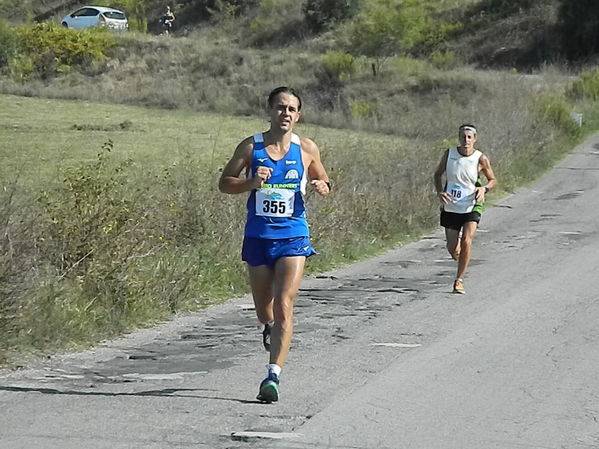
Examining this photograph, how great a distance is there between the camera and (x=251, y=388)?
8.04 meters

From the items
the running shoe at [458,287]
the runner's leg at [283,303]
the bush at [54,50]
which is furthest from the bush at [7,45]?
the runner's leg at [283,303]

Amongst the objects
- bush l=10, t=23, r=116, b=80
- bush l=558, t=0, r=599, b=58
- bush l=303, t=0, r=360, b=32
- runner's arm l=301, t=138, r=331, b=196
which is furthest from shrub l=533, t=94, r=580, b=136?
bush l=303, t=0, r=360, b=32

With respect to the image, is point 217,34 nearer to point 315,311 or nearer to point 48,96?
point 48,96

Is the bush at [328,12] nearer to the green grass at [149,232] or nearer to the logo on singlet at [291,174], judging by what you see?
the green grass at [149,232]

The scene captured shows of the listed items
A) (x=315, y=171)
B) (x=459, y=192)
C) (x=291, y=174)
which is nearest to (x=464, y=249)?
(x=459, y=192)

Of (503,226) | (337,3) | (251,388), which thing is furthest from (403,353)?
(337,3)

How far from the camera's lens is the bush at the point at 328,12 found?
69062 mm

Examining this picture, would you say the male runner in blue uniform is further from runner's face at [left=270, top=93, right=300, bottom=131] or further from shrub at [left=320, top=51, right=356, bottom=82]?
shrub at [left=320, top=51, right=356, bottom=82]

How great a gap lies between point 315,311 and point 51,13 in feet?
254

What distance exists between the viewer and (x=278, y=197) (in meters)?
7.64

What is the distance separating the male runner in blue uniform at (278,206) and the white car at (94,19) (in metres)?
61.5

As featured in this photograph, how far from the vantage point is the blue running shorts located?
7.70m

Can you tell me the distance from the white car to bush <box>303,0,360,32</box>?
11239 millimetres

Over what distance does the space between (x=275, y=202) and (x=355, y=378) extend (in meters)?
1.57
